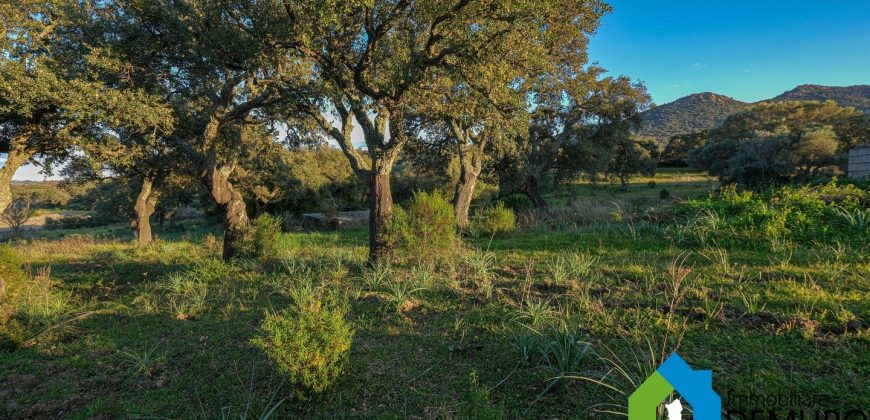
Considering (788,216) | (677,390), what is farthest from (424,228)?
(788,216)

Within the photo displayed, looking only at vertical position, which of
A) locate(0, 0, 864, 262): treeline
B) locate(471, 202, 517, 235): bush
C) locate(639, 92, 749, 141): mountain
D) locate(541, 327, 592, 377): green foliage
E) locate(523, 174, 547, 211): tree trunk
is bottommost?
locate(541, 327, 592, 377): green foliage

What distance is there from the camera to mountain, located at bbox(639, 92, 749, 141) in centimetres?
9050

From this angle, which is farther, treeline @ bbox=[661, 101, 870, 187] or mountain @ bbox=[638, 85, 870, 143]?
mountain @ bbox=[638, 85, 870, 143]

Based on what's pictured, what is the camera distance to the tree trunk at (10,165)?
9266mm

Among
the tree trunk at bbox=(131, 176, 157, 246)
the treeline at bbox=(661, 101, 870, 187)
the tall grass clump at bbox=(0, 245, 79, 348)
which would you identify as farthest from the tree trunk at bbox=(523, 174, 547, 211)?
the tree trunk at bbox=(131, 176, 157, 246)

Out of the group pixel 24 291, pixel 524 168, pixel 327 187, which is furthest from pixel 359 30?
pixel 327 187

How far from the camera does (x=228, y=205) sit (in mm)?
10406

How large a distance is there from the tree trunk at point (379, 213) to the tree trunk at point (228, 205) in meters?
4.34

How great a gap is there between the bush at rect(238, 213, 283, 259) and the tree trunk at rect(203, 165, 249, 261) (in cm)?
27

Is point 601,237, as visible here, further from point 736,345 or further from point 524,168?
point 524,168

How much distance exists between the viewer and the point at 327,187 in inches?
1152

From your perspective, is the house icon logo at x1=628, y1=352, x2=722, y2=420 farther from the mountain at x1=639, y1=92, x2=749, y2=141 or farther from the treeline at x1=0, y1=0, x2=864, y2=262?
the mountain at x1=639, y1=92, x2=749, y2=141

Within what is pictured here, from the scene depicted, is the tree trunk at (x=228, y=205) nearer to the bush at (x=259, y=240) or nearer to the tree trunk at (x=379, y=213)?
the bush at (x=259, y=240)

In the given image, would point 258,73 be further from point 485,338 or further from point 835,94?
point 835,94
